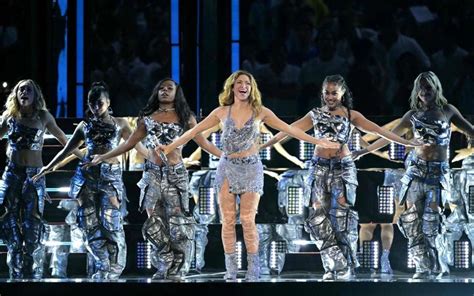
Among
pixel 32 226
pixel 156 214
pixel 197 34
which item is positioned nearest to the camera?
pixel 156 214

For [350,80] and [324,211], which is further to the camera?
[350,80]

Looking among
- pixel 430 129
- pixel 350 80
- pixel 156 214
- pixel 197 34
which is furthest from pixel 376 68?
pixel 156 214

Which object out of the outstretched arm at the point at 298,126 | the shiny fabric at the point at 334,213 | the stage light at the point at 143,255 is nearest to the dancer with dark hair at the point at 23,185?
the stage light at the point at 143,255

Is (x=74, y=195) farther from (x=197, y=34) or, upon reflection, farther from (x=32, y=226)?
(x=197, y=34)

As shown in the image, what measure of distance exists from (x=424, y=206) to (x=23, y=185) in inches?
111

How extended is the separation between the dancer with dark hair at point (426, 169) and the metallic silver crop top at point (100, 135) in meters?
1.74

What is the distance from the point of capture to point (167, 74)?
34.0 feet

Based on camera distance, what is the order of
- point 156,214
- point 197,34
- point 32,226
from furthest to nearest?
point 197,34, point 32,226, point 156,214

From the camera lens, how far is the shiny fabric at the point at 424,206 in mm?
8141

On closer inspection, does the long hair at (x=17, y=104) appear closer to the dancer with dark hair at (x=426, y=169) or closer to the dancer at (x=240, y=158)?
the dancer at (x=240, y=158)

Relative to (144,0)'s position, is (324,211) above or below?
below

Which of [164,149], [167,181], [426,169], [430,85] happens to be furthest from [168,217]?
[430,85]

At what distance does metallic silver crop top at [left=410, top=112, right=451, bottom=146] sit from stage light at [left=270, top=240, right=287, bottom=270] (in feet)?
4.49

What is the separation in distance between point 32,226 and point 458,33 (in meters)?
4.21
